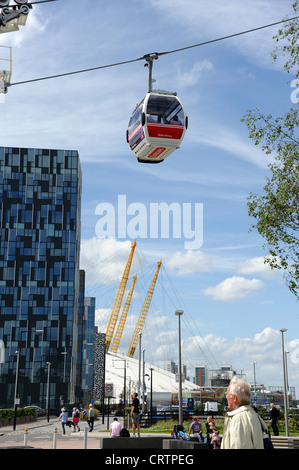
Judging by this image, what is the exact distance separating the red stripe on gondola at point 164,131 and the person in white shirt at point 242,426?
12605mm

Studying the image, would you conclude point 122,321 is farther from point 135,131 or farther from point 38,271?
point 135,131

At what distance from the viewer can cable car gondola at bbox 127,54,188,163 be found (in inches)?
691

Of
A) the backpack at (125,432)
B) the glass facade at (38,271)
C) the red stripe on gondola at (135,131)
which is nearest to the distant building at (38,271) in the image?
the glass facade at (38,271)

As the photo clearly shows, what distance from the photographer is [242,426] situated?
574cm

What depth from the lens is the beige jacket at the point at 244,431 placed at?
573cm

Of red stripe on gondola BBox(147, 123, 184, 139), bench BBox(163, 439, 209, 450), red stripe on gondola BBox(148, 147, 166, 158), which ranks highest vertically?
red stripe on gondola BBox(147, 123, 184, 139)

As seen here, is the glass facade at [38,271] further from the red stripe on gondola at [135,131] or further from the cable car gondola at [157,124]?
the cable car gondola at [157,124]

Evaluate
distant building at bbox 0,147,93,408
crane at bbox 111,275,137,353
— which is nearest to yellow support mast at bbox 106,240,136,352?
crane at bbox 111,275,137,353

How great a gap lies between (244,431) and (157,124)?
1303 centimetres

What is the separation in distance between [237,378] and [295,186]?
58.5ft

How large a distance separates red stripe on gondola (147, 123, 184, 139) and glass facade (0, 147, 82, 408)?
101 meters

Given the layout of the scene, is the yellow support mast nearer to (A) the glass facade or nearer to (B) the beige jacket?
(A) the glass facade

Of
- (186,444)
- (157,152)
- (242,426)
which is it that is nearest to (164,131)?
(157,152)
